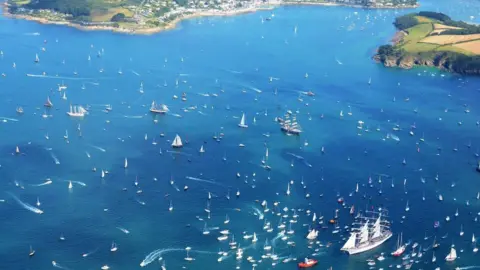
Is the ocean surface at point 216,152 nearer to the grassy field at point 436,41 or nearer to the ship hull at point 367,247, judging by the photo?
the ship hull at point 367,247

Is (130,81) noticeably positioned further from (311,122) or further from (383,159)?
(383,159)

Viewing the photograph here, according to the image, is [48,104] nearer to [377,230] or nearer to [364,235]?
[364,235]

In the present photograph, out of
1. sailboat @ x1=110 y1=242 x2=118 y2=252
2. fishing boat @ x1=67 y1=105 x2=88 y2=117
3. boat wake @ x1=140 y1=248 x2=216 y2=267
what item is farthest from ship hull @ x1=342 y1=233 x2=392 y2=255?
fishing boat @ x1=67 y1=105 x2=88 y2=117

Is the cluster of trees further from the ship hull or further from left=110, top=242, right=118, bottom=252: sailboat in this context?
the ship hull

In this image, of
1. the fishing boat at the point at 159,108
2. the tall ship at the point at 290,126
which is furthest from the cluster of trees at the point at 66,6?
the tall ship at the point at 290,126

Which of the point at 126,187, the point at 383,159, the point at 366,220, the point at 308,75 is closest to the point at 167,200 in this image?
the point at 126,187

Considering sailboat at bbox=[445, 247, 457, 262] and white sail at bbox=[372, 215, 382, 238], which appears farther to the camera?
white sail at bbox=[372, 215, 382, 238]

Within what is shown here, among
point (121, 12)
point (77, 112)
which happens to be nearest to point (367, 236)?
point (77, 112)

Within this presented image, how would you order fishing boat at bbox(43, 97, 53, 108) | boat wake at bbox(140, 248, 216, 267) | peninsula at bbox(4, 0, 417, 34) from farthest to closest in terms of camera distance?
1. peninsula at bbox(4, 0, 417, 34)
2. fishing boat at bbox(43, 97, 53, 108)
3. boat wake at bbox(140, 248, 216, 267)
